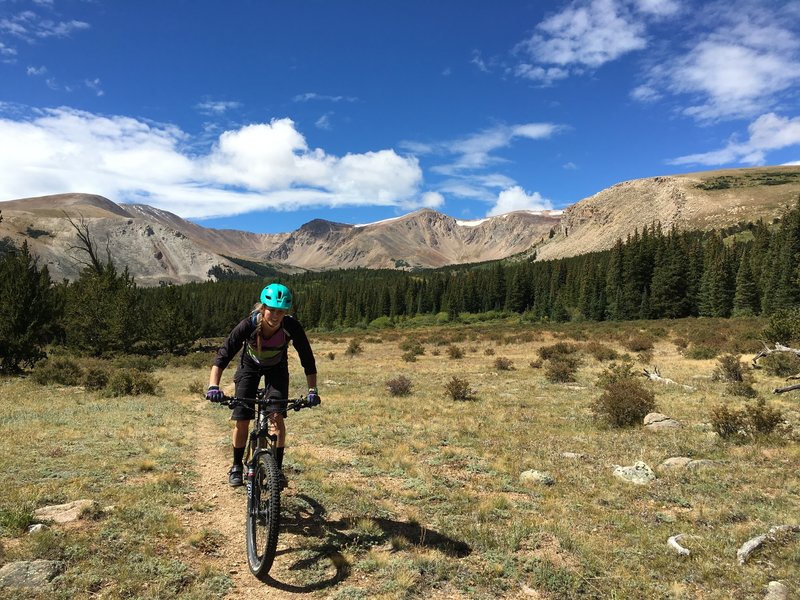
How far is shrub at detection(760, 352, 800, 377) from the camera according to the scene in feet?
71.8

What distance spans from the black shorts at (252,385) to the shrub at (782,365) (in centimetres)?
2530

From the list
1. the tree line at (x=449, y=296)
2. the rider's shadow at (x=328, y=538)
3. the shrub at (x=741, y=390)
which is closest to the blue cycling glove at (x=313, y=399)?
the rider's shadow at (x=328, y=538)

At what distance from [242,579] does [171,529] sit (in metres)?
1.85

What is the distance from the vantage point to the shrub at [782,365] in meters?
21.9

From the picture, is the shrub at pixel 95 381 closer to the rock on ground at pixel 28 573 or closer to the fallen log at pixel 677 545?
the rock on ground at pixel 28 573

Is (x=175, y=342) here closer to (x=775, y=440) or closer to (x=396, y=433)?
(x=396, y=433)

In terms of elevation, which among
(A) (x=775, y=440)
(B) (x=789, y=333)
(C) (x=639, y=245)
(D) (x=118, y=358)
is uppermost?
(C) (x=639, y=245)

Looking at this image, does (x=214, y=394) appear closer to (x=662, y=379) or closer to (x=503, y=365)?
(x=662, y=379)

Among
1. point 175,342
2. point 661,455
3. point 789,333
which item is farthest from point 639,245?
point 661,455

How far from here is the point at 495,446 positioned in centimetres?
1247

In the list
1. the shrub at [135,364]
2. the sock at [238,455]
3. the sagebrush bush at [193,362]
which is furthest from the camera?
the sagebrush bush at [193,362]

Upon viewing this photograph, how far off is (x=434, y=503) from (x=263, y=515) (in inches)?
150

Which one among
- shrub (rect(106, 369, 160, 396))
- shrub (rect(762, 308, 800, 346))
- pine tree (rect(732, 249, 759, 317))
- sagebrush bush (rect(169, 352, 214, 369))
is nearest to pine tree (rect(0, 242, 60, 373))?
sagebrush bush (rect(169, 352, 214, 369))

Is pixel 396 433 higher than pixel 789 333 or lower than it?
lower
